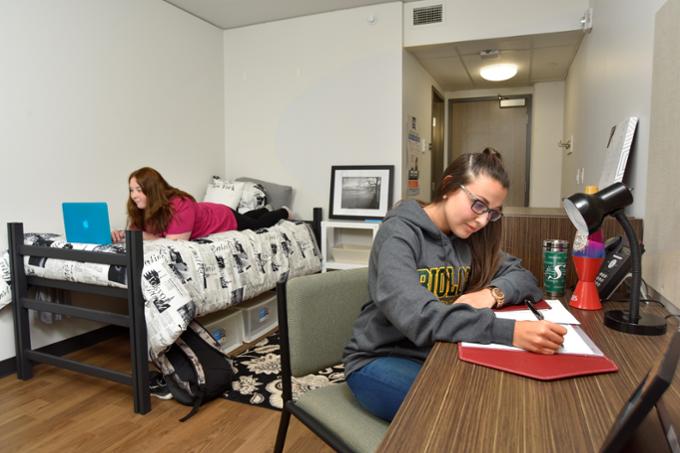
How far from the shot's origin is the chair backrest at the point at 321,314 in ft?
4.09

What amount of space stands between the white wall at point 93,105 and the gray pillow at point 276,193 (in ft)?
1.71

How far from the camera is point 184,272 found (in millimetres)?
2346

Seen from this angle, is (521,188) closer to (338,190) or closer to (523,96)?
(523,96)

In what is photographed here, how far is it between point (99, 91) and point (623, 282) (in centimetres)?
301

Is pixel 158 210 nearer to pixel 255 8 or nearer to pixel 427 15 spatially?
pixel 255 8

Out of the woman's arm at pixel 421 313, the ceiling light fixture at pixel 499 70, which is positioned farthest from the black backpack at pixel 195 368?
the ceiling light fixture at pixel 499 70

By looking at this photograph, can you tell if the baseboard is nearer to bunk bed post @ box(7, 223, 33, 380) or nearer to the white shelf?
bunk bed post @ box(7, 223, 33, 380)

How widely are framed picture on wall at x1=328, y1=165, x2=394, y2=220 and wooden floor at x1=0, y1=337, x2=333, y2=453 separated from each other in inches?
75.7

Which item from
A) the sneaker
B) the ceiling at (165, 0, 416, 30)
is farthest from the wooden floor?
the ceiling at (165, 0, 416, 30)

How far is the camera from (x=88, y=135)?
2.93m

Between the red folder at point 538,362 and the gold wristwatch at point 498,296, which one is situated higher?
the gold wristwatch at point 498,296

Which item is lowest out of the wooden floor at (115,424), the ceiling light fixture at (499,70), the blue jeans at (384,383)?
the wooden floor at (115,424)

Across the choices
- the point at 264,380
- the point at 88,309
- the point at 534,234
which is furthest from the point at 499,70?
the point at 88,309

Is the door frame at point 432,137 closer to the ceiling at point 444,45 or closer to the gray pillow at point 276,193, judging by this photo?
the ceiling at point 444,45
